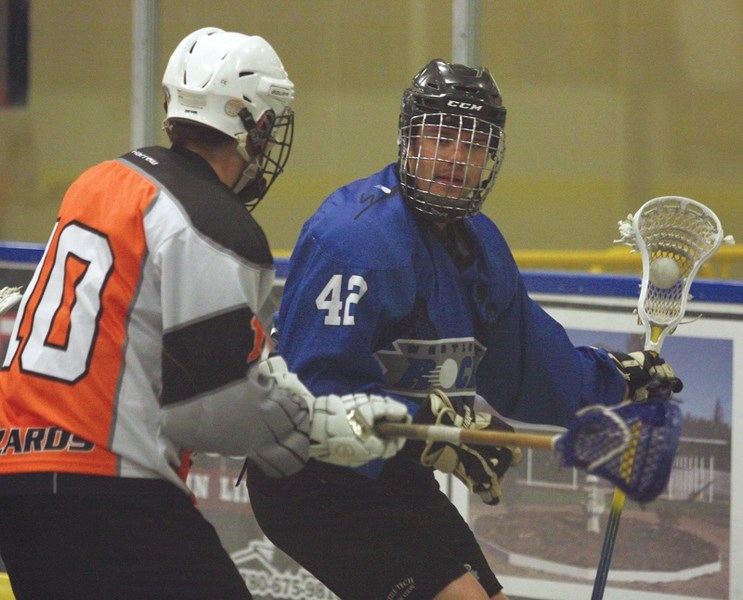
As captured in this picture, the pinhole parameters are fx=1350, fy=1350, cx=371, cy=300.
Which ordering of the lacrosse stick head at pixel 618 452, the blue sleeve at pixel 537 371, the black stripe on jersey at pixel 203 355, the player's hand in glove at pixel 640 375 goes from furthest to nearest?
the player's hand in glove at pixel 640 375, the blue sleeve at pixel 537 371, the lacrosse stick head at pixel 618 452, the black stripe on jersey at pixel 203 355

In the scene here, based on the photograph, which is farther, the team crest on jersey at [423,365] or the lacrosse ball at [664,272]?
the lacrosse ball at [664,272]

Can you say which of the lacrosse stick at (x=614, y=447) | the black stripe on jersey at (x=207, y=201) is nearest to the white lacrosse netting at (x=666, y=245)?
the lacrosse stick at (x=614, y=447)

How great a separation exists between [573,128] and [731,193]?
2.75 feet

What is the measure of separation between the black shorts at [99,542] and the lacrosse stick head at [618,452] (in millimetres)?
645

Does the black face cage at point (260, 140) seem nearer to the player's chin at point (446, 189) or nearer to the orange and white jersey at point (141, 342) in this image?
the orange and white jersey at point (141, 342)

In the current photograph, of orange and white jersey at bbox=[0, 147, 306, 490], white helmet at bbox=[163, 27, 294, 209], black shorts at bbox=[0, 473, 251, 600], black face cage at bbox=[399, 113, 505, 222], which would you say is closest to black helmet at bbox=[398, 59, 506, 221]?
black face cage at bbox=[399, 113, 505, 222]

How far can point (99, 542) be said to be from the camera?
2.17m

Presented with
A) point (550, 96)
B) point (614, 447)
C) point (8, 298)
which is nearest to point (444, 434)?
point (614, 447)

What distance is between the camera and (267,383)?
2291 millimetres

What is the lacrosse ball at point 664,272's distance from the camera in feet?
10.7

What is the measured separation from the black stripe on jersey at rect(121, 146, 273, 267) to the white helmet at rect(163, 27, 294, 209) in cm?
11

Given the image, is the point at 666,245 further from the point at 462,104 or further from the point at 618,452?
the point at 618,452

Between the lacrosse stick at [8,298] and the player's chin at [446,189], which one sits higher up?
the player's chin at [446,189]

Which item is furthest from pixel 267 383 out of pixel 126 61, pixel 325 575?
pixel 126 61
